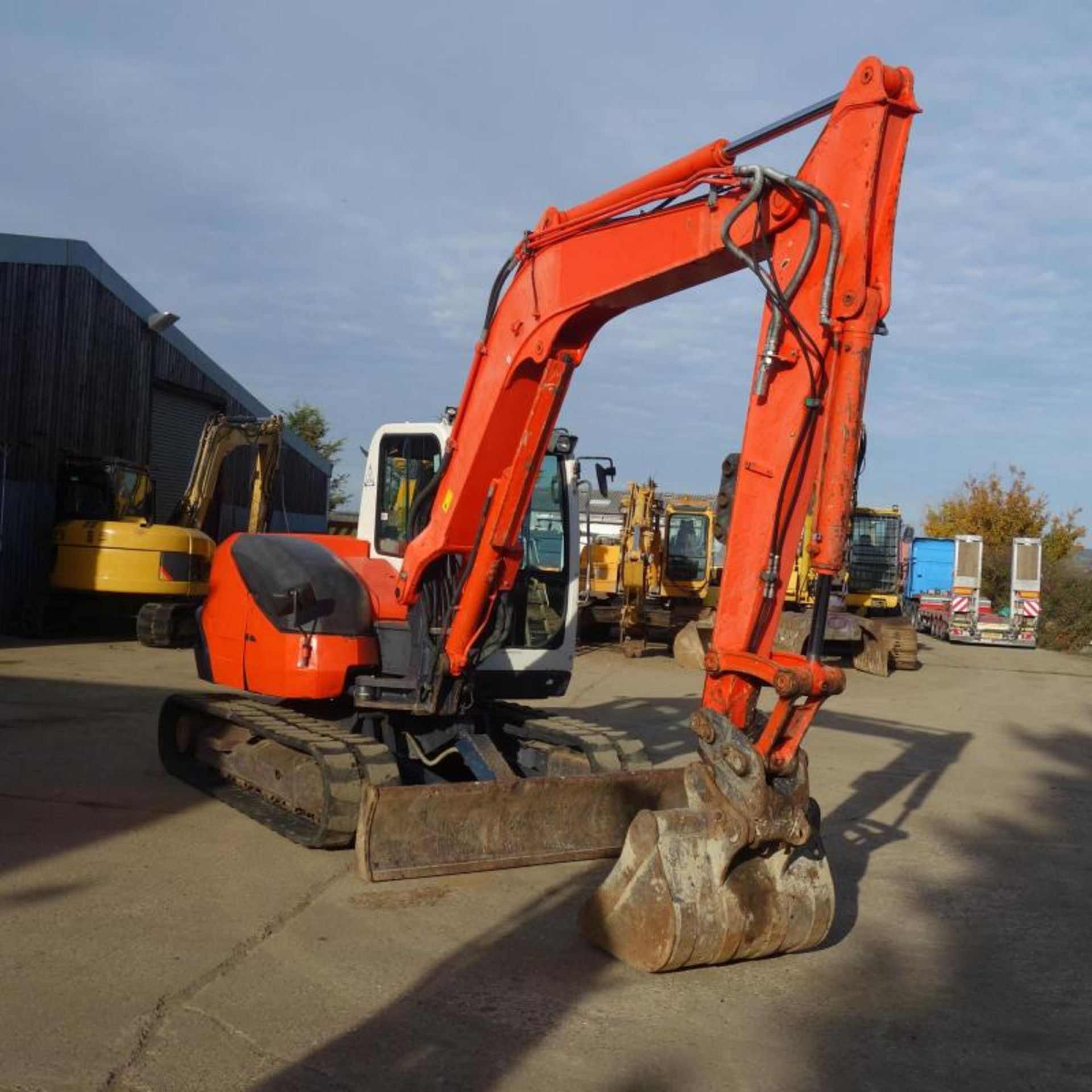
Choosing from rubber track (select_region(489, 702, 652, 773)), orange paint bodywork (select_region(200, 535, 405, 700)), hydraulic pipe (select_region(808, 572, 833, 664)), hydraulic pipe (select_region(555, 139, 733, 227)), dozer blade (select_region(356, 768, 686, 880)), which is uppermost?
hydraulic pipe (select_region(555, 139, 733, 227))

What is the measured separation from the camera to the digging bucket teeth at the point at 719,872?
4.88 m

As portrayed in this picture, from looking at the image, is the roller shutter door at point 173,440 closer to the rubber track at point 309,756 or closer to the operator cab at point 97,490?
the operator cab at point 97,490

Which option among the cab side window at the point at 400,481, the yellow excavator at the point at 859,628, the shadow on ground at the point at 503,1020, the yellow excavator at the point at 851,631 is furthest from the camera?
the yellow excavator at the point at 851,631

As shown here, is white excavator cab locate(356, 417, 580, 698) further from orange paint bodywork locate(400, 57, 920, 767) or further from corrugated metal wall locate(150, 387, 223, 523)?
corrugated metal wall locate(150, 387, 223, 523)

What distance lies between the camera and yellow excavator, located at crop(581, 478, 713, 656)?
856 inches

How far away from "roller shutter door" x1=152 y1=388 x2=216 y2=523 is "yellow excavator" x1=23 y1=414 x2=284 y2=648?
3670 millimetres

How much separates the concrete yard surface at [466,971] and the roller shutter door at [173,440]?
15.8 meters

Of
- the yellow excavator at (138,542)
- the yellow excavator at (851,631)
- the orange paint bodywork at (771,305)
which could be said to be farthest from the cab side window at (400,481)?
the yellow excavator at (851,631)

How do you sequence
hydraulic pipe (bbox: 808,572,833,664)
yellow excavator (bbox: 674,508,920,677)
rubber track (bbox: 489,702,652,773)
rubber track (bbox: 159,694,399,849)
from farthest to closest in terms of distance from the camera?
yellow excavator (bbox: 674,508,920,677), rubber track (bbox: 489,702,652,773), rubber track (bbox: 159,694,399,849), hydraulic pipe (bbox: 808,572,833,664)

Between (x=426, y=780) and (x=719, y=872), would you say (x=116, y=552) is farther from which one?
(x=719, y=872)

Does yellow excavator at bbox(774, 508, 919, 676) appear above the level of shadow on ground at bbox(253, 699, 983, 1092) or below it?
above

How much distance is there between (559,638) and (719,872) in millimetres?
3073

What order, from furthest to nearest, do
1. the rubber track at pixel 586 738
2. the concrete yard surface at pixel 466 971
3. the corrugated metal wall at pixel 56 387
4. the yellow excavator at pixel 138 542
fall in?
1. the corrugated metal wall at pixel 56 387
2. the yellow excavator at pixel 138 542
3. the rubber track at pixel 586 738
4. the concrete yard surface at pixel 466 971

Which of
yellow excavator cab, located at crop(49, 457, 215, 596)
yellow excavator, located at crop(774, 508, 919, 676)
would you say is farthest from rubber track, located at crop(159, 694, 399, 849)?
yellow excavator, located at crop(774, 508, 919, 676)
